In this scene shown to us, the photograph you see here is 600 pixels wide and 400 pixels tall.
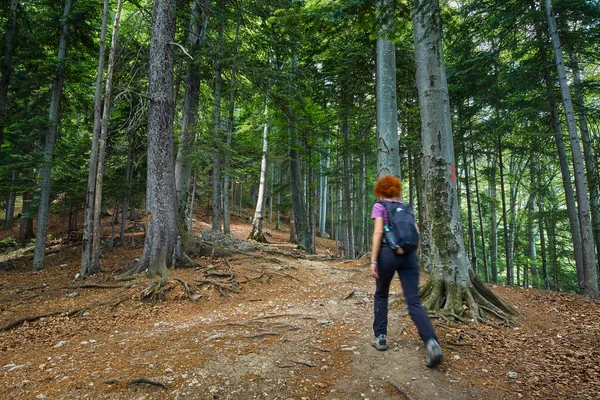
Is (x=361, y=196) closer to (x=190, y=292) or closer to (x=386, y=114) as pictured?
(x=386, y=114)

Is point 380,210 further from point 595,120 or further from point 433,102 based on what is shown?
point 595,120

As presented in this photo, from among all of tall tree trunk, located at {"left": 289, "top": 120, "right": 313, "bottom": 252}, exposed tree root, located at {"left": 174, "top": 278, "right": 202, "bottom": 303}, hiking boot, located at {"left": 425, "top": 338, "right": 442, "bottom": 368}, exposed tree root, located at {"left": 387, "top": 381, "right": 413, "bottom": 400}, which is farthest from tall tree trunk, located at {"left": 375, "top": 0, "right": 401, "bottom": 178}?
tall tree trunk, located at {"left": 289, "top": 120, "right": 313, "bottom": 252}

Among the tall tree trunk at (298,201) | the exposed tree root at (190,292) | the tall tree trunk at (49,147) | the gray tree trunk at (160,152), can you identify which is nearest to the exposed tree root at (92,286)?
the gray tree trunk at (160,152)

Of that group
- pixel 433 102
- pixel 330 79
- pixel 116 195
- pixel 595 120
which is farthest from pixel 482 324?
pixel 116 195

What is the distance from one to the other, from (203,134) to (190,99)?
170cm

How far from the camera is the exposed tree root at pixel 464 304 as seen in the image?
14.8 feet

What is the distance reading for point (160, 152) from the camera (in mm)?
7660

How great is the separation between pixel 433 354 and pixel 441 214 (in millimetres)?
2422

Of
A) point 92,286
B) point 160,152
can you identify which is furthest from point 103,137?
point 92,286

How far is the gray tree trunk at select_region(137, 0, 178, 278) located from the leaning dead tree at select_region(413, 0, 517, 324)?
19.8 ft

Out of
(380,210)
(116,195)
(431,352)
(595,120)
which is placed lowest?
(431,352)

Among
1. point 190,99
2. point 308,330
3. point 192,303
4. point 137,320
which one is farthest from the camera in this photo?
point 190,99

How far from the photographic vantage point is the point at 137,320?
5539 mm

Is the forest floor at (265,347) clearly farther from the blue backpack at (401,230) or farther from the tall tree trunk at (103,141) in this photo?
the tall tree trunk at (103,141)
